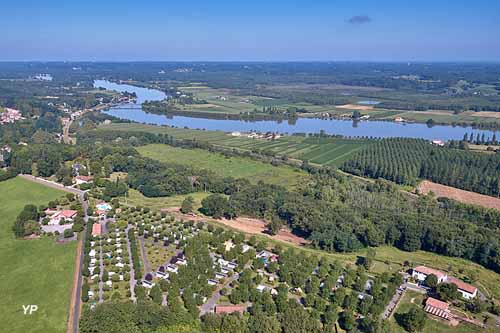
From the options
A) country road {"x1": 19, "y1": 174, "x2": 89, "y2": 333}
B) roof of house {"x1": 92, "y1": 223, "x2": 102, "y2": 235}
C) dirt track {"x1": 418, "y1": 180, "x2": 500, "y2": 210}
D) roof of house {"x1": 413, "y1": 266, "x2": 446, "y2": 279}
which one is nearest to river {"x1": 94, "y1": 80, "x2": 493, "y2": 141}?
dirt track {"x1": 418, "y1": 180, "x2": 500, "y2": 210}

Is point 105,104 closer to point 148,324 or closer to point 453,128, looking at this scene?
point 453,128

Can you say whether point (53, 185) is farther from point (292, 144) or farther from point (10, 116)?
point (10, 116)

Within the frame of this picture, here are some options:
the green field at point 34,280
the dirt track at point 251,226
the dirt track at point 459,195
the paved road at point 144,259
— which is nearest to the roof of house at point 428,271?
the dirt track at point 251,226

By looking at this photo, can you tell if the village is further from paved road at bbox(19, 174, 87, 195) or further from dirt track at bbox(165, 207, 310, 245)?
paved road at bbox(19, 174, 87, 195)

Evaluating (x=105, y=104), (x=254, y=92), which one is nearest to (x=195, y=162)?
(x=105, y=104)

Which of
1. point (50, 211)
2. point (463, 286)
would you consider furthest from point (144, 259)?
point (463, 286)
